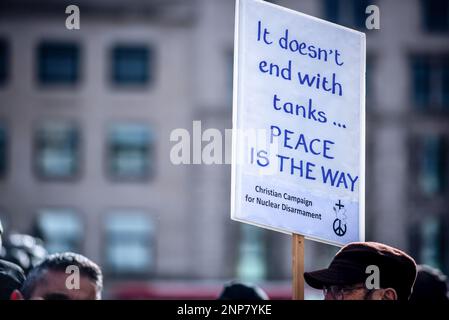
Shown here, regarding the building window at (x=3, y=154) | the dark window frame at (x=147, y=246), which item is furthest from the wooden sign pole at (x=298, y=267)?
the building window at (x=3, y=154)

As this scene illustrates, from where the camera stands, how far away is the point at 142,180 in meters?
25.7

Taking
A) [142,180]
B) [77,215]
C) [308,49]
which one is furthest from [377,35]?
[308,49]

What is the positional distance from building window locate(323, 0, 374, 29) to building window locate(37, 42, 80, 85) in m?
7.55

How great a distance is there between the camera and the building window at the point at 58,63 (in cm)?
2573

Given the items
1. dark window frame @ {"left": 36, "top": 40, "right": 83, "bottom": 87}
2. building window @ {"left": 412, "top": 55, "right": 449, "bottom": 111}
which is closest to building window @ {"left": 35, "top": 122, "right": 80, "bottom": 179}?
dark window frame @ {"left": 36, "top": 40, "right": 83, "bottom": 87}

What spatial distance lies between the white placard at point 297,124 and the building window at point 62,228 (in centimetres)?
2135

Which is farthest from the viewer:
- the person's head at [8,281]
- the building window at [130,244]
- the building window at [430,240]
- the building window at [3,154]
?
the building window at [3,154]

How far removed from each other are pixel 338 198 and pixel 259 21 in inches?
33.7

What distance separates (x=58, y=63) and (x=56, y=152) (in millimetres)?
2637

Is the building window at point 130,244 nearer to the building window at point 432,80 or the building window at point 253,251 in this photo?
the building window at point 253,251

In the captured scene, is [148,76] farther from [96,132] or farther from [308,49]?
[308,49]

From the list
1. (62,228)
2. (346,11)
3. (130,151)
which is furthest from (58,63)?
(346,11)

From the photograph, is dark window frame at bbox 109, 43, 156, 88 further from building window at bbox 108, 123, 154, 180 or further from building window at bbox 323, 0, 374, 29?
building window at bbox 323, 0, 374, 29

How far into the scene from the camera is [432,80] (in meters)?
25.8
